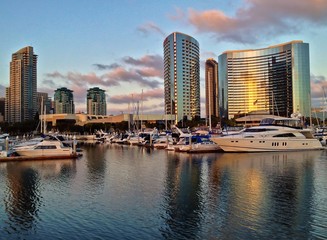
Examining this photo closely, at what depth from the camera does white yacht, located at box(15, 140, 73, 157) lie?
59625mm

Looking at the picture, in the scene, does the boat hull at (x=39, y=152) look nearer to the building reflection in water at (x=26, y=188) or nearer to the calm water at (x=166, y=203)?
the building reflection in water at (x=26, y=188)

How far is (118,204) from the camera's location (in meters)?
26.9

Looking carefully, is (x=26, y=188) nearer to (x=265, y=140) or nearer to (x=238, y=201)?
(x=238, y=201)

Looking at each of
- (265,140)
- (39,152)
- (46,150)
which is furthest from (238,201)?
(265,140)

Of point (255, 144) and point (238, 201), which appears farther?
point (255, 144)

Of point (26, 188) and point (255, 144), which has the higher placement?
point (255, 144)

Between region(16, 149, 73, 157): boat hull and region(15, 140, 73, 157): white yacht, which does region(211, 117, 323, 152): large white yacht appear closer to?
region(15, 140, 73, 157): white yacht

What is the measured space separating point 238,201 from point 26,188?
866 inches

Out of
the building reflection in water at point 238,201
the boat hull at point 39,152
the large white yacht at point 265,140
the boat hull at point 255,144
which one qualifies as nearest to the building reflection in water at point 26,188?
the boat hull at point 39,152

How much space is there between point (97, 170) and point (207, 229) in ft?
97.8

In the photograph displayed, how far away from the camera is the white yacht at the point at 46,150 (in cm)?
5962

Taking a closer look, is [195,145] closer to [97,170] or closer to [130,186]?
[97,170]

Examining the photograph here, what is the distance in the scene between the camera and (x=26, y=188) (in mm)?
34750

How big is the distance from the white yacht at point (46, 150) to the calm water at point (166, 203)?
1340 cm
